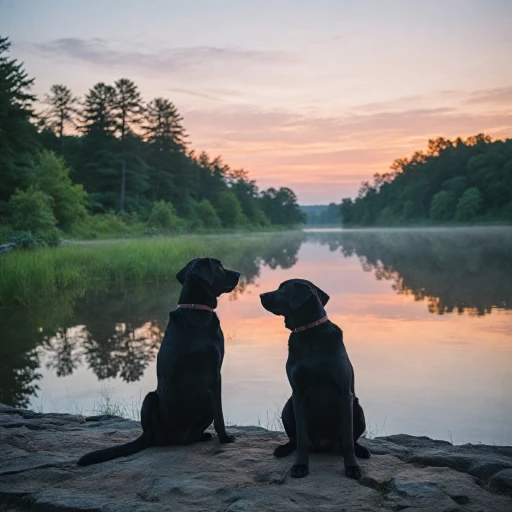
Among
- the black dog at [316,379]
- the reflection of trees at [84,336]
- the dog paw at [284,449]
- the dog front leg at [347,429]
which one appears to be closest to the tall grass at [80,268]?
the reflection of trees at [84,336]

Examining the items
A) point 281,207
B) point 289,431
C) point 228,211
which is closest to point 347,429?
point 289,431

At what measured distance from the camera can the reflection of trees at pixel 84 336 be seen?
9.18m

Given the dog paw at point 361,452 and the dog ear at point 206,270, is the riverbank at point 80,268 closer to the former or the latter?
the dog ear at point 206,270

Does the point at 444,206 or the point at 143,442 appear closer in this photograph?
the point at 143,442

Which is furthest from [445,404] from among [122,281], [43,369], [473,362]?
[122,281]

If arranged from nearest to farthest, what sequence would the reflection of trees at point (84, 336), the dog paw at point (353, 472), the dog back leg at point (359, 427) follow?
1. the dog paw at point (353, 472)
2. the dog back leg at point (359, 427)
3. the reflection of trees at point (84, 336)

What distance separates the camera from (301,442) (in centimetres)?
401

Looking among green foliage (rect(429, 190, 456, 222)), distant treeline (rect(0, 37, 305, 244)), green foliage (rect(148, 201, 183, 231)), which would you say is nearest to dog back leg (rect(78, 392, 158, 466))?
distant treeline (rect(0, 37, 305, 244))

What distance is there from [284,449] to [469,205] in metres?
104

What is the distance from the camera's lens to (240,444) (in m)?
4.76

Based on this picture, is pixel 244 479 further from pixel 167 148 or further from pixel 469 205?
pixel 469 205

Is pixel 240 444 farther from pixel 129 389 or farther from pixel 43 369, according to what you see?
pixel 43 369

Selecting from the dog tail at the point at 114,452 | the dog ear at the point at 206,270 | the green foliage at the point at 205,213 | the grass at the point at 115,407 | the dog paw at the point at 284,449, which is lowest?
the grass at the point at 115,407

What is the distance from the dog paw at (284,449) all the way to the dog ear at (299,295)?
42.5 inches
